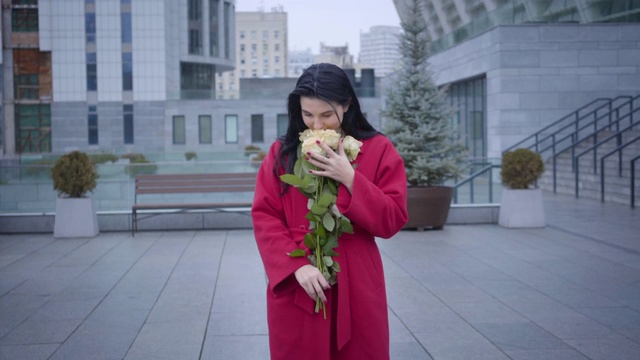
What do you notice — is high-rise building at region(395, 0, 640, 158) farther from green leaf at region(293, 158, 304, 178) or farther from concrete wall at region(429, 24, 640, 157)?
green leaf at region(293, 158, 304, 178)

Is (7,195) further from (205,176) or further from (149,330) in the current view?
(149,330)

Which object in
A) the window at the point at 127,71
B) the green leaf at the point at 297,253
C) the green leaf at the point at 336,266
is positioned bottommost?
the green leaf at the point at 336,266

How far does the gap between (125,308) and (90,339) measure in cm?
114

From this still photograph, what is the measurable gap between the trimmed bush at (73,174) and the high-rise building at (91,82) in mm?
46142

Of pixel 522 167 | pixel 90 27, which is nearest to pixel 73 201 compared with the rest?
pixel 522 167

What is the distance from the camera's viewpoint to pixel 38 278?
9070 mm

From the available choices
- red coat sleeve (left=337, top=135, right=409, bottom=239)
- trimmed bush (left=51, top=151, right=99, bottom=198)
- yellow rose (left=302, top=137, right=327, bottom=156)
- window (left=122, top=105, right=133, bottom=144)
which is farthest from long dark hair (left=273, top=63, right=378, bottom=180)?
window (left=122, top=105, right=133, bottom=144)

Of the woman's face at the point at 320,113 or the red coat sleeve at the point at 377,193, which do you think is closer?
the red coat sleeve at the point at 377,193

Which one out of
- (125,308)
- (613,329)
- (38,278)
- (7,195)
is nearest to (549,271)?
(613,329)

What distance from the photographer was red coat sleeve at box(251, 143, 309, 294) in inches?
122

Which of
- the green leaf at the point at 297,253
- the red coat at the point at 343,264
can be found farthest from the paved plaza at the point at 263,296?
the green leaf at the point at 297,253

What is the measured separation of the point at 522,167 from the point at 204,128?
48.8 m

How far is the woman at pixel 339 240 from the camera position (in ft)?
10.0

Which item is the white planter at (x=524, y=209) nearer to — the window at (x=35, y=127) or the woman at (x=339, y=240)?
the woman at (x=339, y=240)
